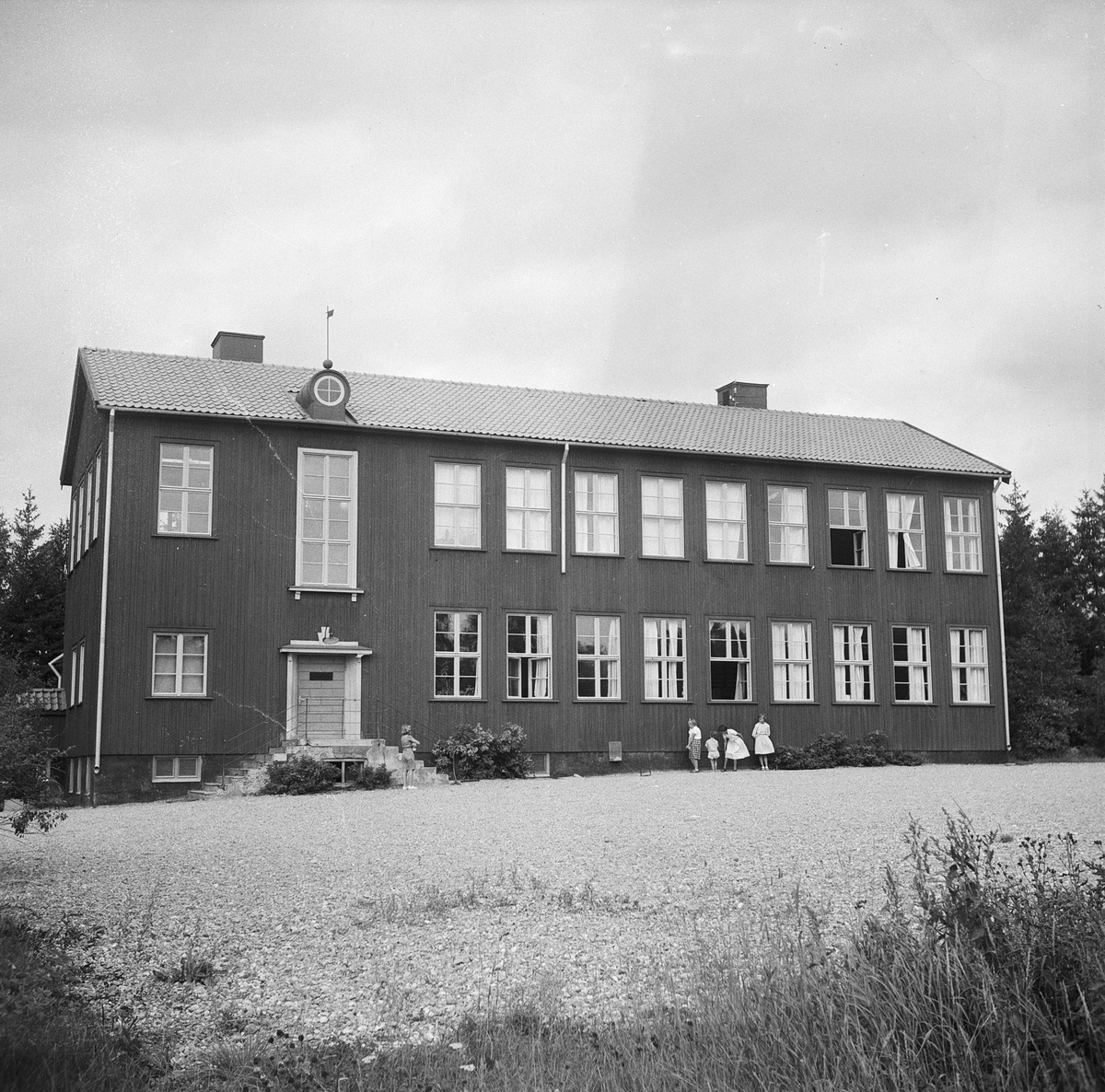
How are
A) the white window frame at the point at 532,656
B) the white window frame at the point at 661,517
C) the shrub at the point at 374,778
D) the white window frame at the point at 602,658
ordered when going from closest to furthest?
the shrub at the point at 374,778
the white window frame at the point at 532,656
the white window frame at the point at 602,658
the white window frame at the point at 661,517

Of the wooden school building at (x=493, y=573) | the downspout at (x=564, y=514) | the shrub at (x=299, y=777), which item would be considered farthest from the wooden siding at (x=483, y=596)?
the shrub at (x=299, y=777)

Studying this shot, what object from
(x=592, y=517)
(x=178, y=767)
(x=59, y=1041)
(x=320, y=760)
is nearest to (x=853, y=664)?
(x=592, y=517)

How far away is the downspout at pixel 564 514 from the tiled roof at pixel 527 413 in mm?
616

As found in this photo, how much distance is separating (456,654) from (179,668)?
599 centimetres

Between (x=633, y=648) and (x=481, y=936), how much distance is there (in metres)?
21.6

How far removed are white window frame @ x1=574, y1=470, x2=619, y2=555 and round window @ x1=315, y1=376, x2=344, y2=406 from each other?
584cm

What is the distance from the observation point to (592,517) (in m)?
32.2

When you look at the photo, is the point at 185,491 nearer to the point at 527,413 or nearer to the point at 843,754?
the point at 527,413

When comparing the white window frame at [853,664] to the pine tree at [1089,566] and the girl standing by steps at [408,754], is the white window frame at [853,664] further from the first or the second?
the pine tree at [1089,566]

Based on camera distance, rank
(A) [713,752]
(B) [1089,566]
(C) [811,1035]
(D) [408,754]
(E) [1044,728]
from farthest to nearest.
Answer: (B) [1089,566]
(E) [1044,728]
(A) [713,752]
(D) [408,754]
(C) [811,1035]

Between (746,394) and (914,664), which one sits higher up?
(746,394)

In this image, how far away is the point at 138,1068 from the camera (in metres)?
7.27

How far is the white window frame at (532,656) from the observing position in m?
30.8

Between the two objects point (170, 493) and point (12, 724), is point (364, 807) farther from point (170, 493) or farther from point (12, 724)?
point (170, 493)
